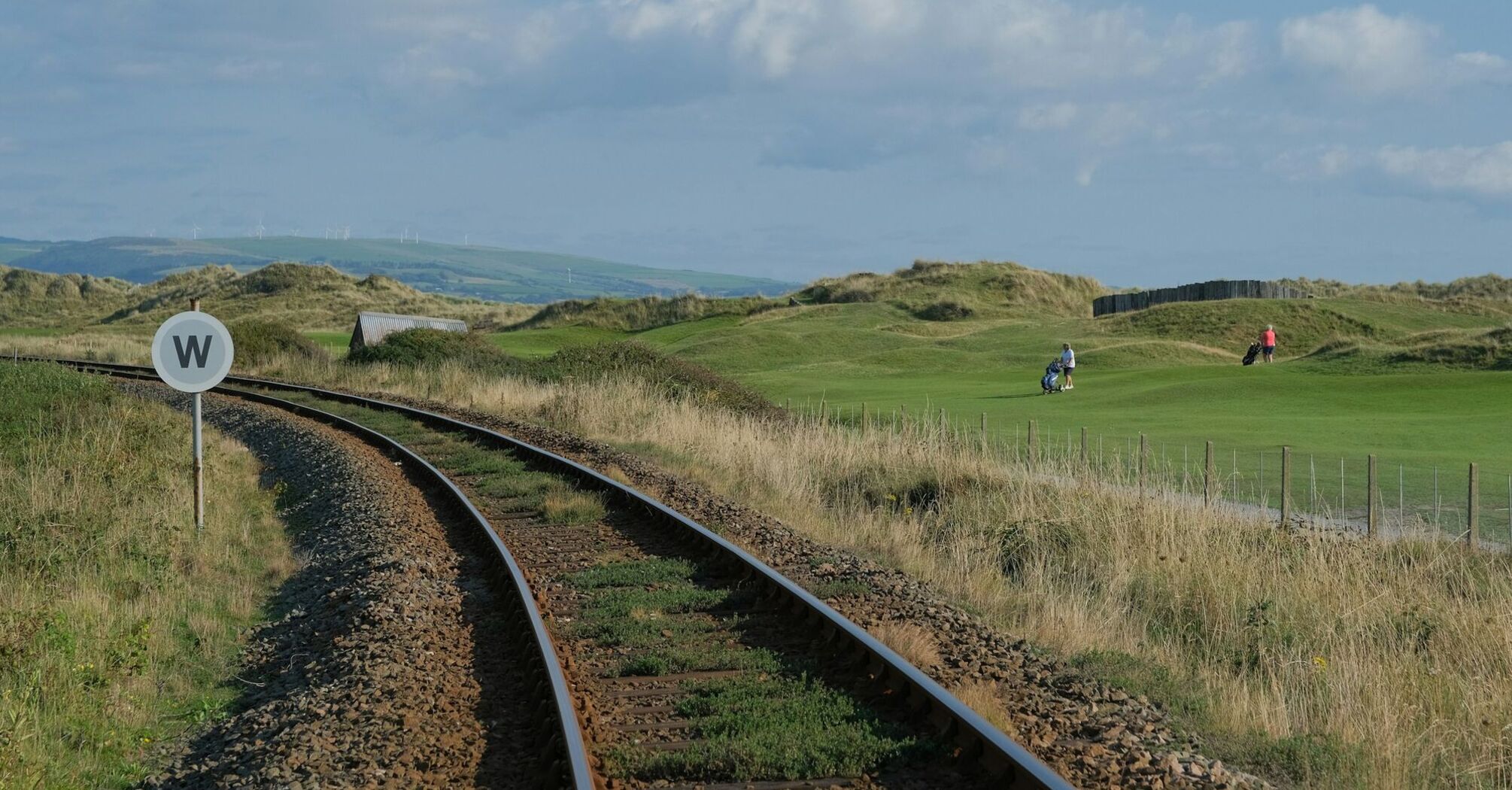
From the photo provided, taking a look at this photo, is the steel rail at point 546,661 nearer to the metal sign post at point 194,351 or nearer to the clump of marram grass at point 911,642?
the clump of marram grass at point 911,642

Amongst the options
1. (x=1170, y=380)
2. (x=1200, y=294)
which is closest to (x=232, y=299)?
(x=1200, y=294)

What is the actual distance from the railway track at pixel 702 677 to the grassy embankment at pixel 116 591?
83.4 inches

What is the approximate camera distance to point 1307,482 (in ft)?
61.5

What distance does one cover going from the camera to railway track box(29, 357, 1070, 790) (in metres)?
5.72

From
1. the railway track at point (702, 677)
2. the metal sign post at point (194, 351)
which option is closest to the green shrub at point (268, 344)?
the metal sign post at point (194, 351)

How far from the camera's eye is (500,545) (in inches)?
440

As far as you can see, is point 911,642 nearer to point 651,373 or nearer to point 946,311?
point 651,373

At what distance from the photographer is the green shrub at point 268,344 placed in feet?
158

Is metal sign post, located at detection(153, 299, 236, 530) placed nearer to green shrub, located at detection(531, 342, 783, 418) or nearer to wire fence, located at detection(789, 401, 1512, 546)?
wire fence, located at detection(789, 401, 1512, 546)

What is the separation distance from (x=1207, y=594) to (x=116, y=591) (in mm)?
9124

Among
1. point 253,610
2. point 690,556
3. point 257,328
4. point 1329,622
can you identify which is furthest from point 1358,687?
point 257,328

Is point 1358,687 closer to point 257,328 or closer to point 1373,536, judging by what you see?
point 1373,536

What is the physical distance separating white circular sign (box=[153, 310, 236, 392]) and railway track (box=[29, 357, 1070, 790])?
3.34 m

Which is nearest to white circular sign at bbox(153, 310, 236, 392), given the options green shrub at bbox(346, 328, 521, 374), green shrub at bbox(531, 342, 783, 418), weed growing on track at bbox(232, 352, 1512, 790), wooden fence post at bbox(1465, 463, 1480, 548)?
weed growing on track at bbox(232, 352, 1512, 790)
